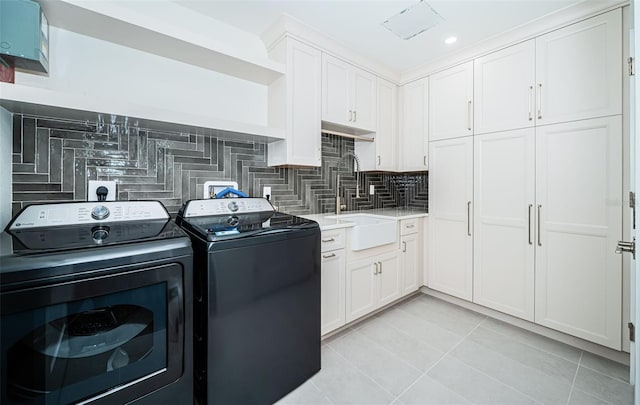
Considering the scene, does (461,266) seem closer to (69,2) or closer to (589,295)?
(589,295)

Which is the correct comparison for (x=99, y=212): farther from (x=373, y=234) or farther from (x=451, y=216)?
(x=451, y=216)

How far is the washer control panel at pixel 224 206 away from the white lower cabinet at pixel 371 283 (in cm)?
86

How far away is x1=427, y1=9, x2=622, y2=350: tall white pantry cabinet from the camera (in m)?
1.76

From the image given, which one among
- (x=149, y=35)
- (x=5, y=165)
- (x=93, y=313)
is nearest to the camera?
(x=93, y=313)

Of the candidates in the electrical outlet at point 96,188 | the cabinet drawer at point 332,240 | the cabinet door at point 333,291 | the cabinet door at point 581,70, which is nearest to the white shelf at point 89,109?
the electrical outlet at point 96,188

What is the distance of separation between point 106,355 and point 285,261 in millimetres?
801

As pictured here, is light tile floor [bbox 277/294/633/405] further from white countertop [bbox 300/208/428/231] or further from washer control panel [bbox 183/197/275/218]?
washer control panel [bbox 183/197/275/218]

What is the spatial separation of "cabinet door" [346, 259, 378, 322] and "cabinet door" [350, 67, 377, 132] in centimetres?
135

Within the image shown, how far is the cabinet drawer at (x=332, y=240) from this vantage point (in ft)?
6.28

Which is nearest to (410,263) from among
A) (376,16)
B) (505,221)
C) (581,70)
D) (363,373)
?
(505,221)

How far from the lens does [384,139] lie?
288 cm

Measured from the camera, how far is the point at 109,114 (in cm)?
137

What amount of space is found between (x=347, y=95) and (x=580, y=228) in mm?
2114

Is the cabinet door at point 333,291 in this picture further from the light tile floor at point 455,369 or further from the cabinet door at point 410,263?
the cabinet door at point 410,263
